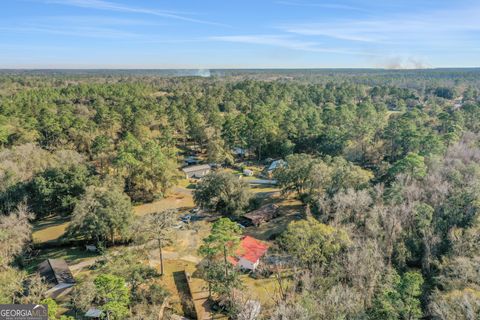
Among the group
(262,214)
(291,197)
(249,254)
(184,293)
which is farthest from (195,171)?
(184,293)

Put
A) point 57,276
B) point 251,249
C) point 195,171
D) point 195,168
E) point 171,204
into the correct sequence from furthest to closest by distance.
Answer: point 195,168 → point 195,171 → point 171,204 → point 251,249 → point 57,276

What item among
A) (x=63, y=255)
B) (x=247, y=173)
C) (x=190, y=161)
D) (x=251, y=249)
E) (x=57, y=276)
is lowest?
(x=63, y=255)

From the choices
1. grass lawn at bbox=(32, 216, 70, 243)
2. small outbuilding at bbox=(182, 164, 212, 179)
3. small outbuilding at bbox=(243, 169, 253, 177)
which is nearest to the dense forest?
grass lawn at bbox=(32, 216, 70, 243)

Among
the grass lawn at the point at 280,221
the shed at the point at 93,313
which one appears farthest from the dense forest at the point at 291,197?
the grass lawn at the point at 280,221

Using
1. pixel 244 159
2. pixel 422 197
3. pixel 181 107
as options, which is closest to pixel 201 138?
pixel 244 159

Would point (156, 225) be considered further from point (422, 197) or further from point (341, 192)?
point (422, 197)

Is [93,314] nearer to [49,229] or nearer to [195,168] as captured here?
[49,229]
